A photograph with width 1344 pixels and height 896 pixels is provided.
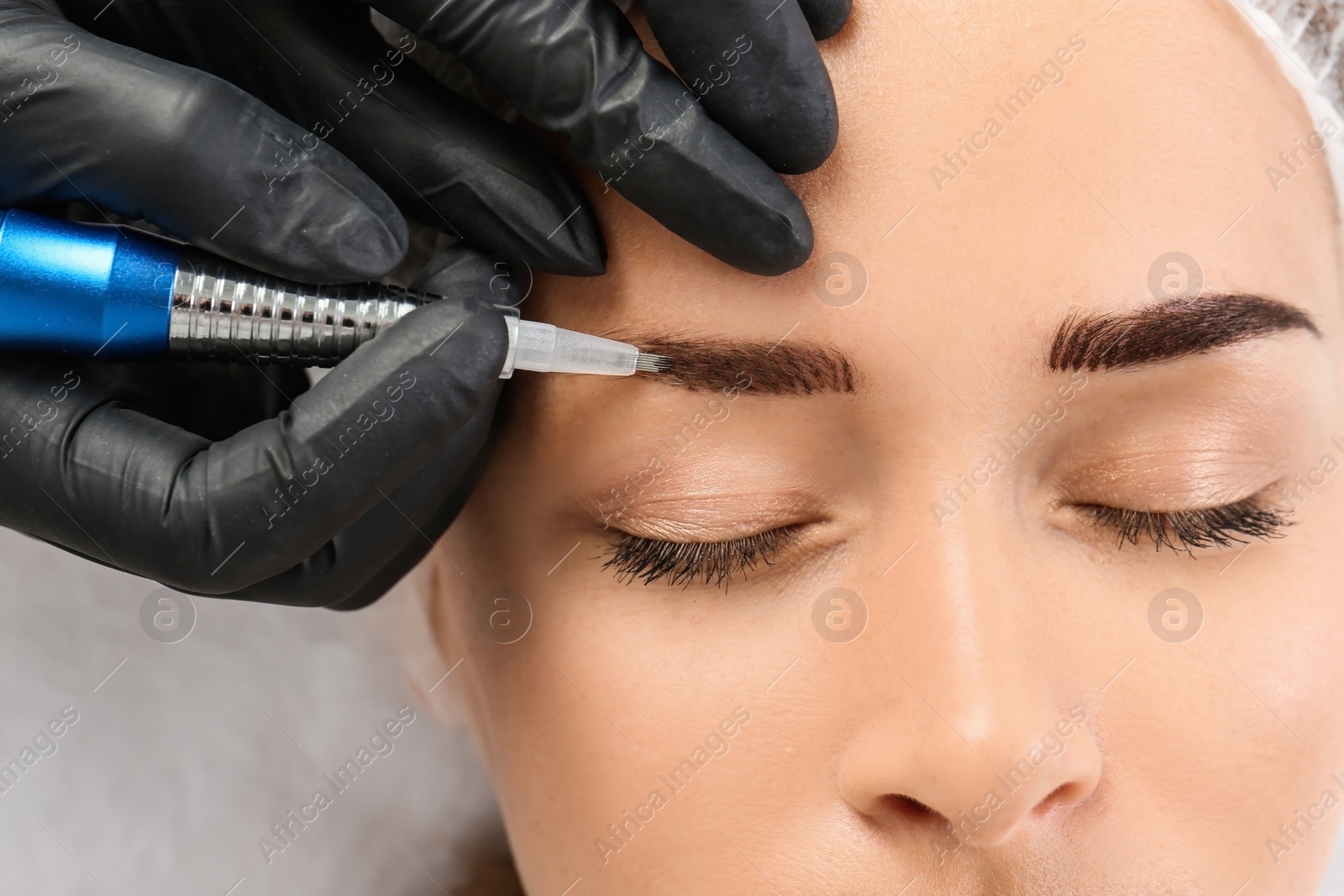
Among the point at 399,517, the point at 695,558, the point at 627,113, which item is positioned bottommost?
the point at 399,517

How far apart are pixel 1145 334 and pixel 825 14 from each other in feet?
1.17

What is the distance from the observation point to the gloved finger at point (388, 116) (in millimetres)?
848

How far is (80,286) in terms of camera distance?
77 cm

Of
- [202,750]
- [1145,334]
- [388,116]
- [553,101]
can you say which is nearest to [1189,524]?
[1145,334]

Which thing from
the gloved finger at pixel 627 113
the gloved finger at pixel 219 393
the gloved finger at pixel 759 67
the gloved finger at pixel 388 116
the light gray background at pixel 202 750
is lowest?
the light gray background at pixel 202 750

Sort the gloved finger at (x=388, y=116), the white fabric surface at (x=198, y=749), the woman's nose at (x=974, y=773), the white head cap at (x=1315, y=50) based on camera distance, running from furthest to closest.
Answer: the white fabric surface at (x=198, y=749)
the white head cap at (x=1315, y=50)
the gloved finger at (x=388, y=116)
the woman's nose at (x=974, y=773)

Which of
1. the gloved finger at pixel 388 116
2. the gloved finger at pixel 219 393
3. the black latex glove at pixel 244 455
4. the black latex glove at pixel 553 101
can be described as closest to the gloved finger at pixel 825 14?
the black latex glove at pixel 553 101

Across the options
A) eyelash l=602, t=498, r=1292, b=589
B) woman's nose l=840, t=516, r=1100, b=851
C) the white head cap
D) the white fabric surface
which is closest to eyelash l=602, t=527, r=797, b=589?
eyelash l=602, t=498, r=1292, b=589

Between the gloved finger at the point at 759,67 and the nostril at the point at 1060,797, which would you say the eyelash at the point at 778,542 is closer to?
the nostril at the point at 1060,797

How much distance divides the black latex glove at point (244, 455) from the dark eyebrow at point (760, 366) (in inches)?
6.0

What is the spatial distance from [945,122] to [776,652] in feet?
1.47

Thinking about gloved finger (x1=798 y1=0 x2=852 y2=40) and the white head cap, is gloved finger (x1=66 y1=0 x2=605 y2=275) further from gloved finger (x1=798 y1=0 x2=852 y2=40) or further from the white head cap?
the white head cap

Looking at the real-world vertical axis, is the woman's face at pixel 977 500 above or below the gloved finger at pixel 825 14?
below

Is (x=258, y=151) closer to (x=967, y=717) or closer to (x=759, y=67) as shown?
(x=759, y=67)
